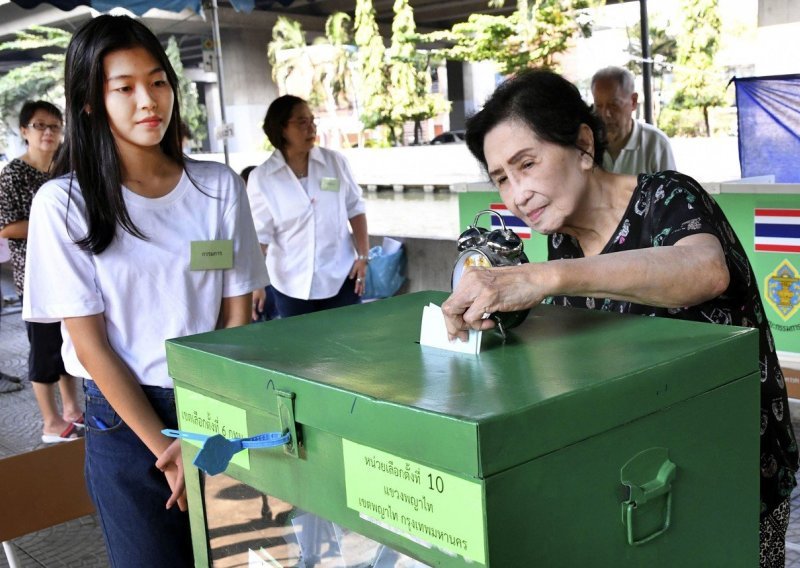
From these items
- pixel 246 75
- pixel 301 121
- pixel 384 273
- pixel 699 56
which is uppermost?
pixel 246 75

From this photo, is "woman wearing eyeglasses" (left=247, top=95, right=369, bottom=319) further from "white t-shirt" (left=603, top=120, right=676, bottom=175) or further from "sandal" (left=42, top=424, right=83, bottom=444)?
"white t-shirt" (left=603, top=120, right=676, bottom=175)

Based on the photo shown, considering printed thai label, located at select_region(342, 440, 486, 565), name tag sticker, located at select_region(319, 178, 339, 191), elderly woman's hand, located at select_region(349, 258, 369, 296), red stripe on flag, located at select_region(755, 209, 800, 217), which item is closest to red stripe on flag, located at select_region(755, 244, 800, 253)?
red stripe on flag, located at select_region(755, 209, 800, 217)

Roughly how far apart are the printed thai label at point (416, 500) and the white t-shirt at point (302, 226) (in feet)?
11.5

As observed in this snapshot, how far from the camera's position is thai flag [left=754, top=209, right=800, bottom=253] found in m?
3.75

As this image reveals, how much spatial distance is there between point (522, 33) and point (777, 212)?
1471 cm

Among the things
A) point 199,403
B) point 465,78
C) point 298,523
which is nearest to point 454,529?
point 298,523

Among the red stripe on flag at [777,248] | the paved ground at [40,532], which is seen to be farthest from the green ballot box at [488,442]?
the red stripe on flag at [777,248]

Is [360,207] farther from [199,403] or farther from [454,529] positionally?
[454,529]

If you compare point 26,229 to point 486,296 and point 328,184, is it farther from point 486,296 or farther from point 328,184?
point 486,296

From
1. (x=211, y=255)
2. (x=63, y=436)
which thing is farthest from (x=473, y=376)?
(x=63, y=436)

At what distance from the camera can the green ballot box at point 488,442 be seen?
686 millimetres

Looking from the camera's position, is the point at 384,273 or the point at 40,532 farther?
the point at 384,273

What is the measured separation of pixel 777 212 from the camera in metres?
3.82

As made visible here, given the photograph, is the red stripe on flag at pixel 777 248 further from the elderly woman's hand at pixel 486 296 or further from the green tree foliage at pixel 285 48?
the green tree foliage at pixel 285 48
